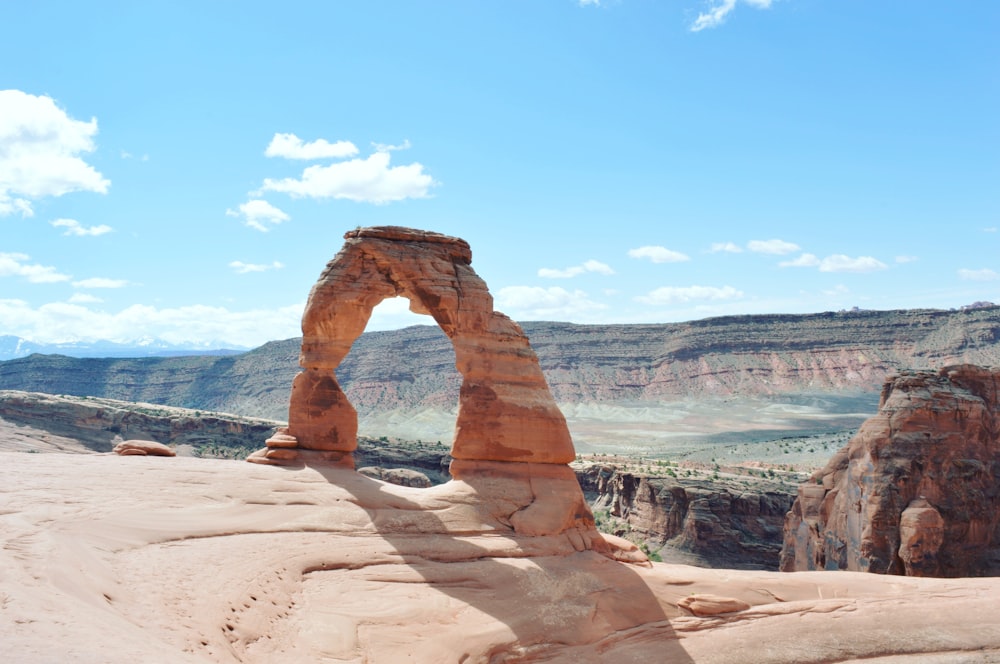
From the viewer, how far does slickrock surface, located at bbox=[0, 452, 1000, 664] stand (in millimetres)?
13617

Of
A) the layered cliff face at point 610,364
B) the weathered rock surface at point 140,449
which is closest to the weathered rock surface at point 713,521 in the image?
the weathered rock surface at point 140,449

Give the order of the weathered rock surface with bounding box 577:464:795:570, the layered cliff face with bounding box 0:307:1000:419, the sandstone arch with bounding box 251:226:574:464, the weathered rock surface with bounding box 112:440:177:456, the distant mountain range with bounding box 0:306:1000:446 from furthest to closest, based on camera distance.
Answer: the layered cliff face with bounding box 0:307:1000:419 → the distant mountain range with bounding box 0:306:1000:446 → the weathered rock surface with bounding box 577:464:795:570 → the sandstone arch with bounding box 251:226:574:464 → the weathered rock surface with bounding box 112:440:177:456

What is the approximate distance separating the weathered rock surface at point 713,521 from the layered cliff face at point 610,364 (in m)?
86.5

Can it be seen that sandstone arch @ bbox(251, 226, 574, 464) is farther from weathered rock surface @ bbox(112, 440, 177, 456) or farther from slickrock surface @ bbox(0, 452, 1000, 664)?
weathered rock surface @ bbox(112, 440, 177, 456)

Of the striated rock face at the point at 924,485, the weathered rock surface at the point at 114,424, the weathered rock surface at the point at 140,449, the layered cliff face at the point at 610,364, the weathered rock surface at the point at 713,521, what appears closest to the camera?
the weathered rock surface at the point at 140,449

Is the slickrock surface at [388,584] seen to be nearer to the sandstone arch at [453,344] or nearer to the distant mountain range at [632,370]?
the sandstone arch at [453,344]

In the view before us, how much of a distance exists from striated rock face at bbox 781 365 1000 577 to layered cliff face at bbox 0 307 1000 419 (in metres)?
114

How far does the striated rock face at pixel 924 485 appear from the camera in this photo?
2402 centimetres

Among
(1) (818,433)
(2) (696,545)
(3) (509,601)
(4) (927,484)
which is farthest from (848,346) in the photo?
(3) (509,601)

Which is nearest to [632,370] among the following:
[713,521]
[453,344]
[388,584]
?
[713,521]

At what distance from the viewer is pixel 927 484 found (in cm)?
2452

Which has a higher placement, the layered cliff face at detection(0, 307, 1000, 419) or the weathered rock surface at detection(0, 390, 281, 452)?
the layered cliff face at detection(0, 307, 1000, 419)

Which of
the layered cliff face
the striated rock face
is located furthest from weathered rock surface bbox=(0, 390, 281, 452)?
the layered cliff face

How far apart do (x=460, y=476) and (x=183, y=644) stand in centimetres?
1116
